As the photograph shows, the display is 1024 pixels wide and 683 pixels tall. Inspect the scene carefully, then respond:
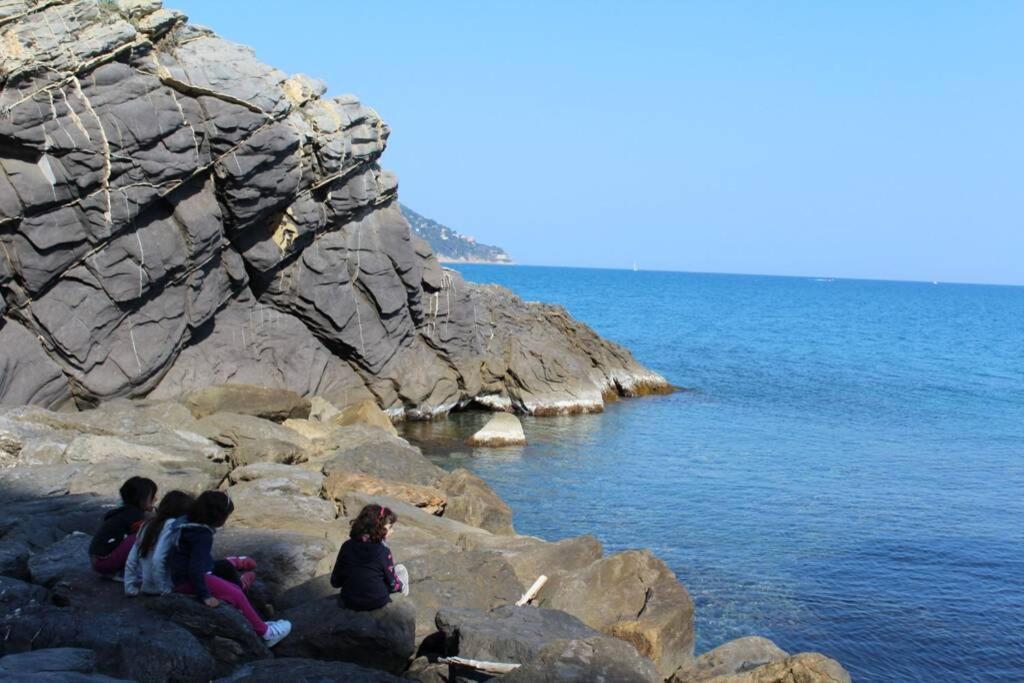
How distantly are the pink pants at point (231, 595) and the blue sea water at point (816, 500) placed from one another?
10.2m

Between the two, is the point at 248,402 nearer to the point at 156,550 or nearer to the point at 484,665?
the point at 156,550

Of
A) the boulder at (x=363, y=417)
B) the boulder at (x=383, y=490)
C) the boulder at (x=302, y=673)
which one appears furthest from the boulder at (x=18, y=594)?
the boulder at (x=363, y=417)

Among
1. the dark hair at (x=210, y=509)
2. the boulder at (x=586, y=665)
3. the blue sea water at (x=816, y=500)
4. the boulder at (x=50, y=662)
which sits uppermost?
the dark hair at (x=210, y=509)

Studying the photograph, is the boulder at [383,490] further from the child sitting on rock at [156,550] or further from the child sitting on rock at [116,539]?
the child sitting on rock at [156,550]

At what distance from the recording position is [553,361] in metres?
48.9

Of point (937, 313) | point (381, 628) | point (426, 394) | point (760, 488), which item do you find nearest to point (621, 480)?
point (760, 488)

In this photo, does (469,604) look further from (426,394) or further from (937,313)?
(937,313)

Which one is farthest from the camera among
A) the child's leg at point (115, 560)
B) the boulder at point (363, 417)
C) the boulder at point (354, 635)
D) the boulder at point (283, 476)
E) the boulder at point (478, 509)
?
the boulder at point (363, 417)

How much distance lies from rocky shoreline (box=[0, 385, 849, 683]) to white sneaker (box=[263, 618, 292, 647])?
0.31 ft

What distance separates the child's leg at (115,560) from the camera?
12047 millimetres

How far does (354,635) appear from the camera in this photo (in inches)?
473

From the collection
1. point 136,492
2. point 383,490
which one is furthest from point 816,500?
point 136,492

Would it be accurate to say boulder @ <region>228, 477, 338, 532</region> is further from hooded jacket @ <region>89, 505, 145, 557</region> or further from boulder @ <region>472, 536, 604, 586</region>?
hooded jacket @ <region>89, 505, 145, 557</region>

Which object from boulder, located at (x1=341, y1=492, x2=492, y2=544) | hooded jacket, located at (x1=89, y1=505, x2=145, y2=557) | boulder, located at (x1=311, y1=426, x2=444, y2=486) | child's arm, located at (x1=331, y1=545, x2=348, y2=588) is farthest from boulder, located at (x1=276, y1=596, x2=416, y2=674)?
boulder, located at (x1=311, y1=426, x2=444, y2=486)
